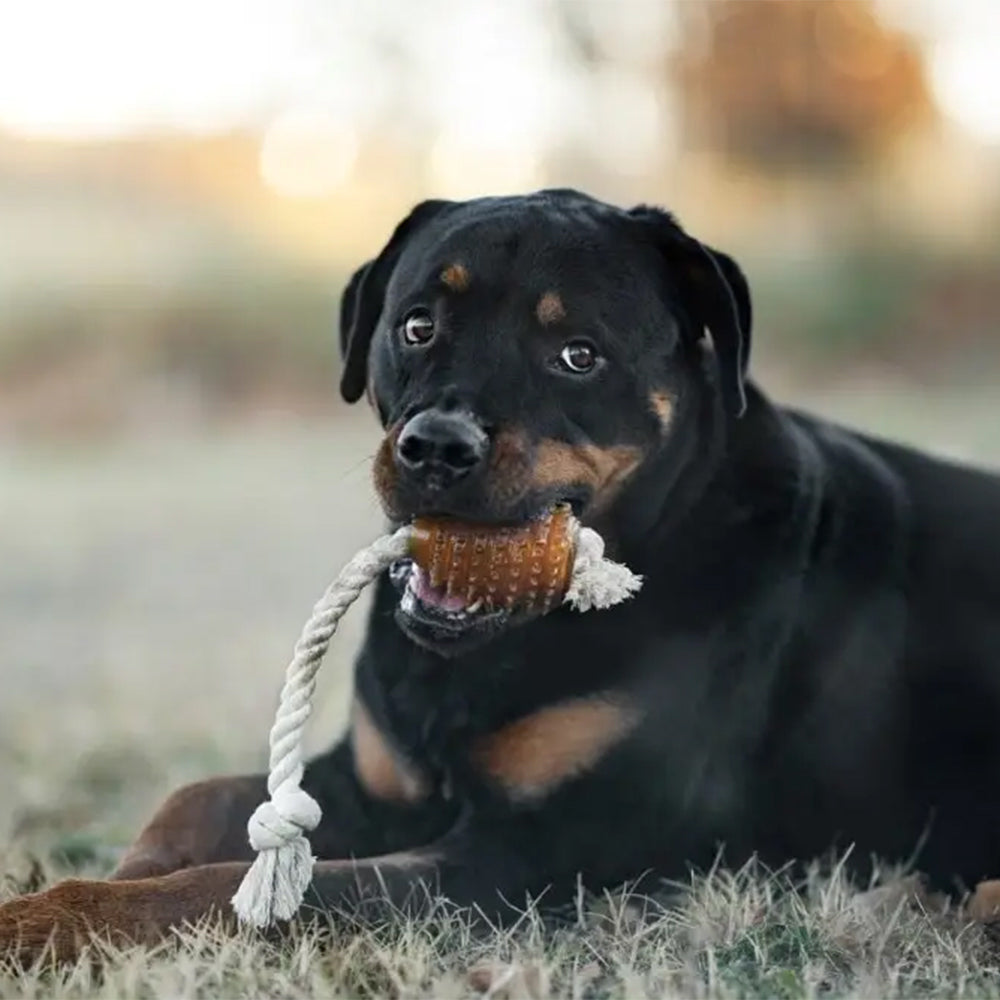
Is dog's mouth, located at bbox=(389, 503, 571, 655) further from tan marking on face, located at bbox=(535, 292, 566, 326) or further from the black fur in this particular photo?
tan marking on face, located at bbox=(535, 292, 566, 326)

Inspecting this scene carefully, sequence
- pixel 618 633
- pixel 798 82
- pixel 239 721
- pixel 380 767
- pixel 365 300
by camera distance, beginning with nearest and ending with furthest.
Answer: pixel 618 633, pixel 380 767, pixel 365 300, pixel 239 721, pixel 798 82

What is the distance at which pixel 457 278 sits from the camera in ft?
9.74

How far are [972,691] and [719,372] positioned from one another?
740 millimetres

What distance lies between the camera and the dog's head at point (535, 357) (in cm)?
274

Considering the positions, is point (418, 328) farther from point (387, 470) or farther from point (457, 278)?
point (387, 470)

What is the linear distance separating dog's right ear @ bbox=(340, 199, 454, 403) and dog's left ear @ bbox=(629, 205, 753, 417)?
0.40 meters

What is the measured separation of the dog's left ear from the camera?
304 cm

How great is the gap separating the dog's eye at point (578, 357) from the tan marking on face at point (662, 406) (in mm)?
124

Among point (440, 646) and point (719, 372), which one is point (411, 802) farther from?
point (719, 372)

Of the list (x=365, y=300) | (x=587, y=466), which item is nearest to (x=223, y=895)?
(x=587, y=466)

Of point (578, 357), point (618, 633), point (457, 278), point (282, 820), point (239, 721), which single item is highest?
point (457, 278)

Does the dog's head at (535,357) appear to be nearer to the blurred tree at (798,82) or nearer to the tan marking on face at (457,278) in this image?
the tan marking on face at (457,278)

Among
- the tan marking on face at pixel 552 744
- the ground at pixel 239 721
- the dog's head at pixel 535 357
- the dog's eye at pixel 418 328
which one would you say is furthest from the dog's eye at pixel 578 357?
the tan marking on face at pixel 552 744

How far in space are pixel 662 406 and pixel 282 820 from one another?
0.94m
